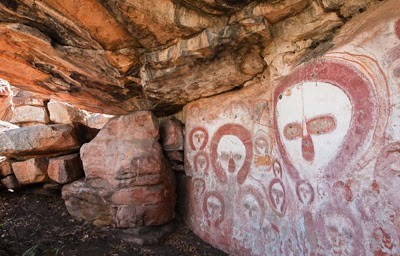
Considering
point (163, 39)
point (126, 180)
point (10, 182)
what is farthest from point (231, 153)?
point (10, 182)

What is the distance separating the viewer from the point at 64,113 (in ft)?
22.8

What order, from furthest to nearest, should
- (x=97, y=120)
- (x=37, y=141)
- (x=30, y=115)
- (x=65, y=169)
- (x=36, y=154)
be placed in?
1. (x=97, y=120)
2. (x=30, y=115)
3. (x=36, y=154)
4. (x=37, y=141)
5. (x=65, y=169)

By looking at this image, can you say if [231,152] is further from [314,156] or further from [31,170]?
[31,170]

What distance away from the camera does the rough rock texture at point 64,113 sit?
606 centimetres

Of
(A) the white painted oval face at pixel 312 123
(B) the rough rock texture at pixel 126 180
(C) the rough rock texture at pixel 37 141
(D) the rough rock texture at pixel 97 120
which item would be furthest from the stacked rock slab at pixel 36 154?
(D) the rough rock texture at pixel 97 120

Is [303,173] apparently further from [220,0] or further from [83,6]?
[83,6]

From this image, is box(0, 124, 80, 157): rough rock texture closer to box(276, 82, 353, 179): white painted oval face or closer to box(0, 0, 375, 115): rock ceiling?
box(0, 0, 375, 115): rock ceiling

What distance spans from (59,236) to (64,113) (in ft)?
14.7

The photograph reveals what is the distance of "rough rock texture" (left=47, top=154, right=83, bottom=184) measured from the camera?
146 inches

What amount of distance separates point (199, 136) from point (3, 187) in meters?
3.01

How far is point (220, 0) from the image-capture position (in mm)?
2125

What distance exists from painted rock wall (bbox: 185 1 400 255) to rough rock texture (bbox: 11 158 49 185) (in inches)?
89.0

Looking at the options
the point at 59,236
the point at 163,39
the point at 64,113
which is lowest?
the point at 59,236

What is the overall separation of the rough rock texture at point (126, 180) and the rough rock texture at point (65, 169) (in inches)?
6.8
